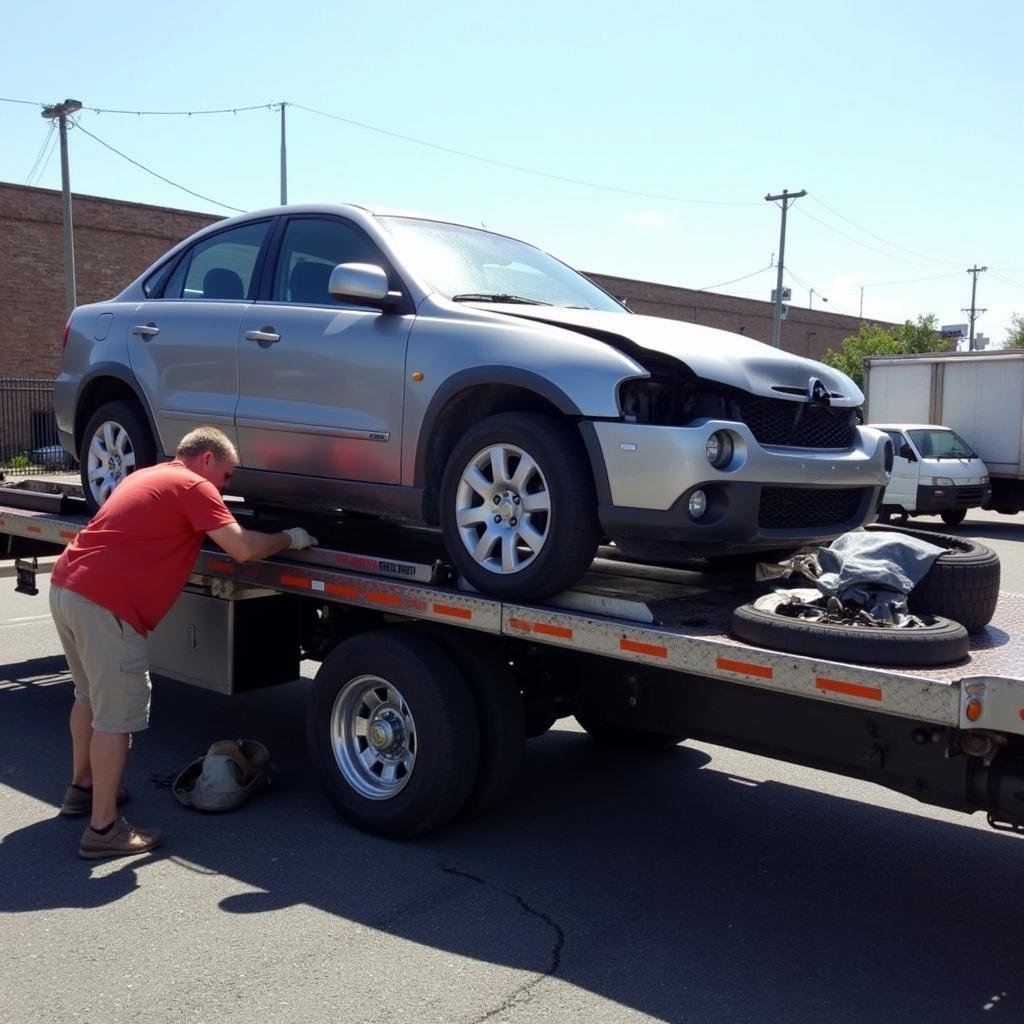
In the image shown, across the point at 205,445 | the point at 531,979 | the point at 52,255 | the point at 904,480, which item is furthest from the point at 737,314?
the point at 531,979

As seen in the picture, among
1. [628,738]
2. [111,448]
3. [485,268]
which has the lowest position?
[628,738]

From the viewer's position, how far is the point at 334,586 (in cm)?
523

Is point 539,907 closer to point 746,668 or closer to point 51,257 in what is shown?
point 746,668

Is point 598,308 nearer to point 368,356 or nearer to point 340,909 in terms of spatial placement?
point 368,356

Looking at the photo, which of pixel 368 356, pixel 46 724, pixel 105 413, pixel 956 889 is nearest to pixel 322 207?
pixel 368 356

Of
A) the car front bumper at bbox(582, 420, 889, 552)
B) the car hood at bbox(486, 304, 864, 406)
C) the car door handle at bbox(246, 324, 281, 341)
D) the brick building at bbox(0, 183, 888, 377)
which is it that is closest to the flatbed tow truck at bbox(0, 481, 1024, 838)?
the car front bumper at bbox(582, 420, 889, 552)

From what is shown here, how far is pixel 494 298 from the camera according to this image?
5.35 metres

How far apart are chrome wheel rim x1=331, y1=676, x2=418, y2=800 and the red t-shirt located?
2.96 feet

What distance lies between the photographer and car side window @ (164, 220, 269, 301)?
241 inches

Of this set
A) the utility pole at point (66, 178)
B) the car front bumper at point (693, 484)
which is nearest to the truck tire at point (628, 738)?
the car front bumper at point (693, 484)

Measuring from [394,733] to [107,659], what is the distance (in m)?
1.22

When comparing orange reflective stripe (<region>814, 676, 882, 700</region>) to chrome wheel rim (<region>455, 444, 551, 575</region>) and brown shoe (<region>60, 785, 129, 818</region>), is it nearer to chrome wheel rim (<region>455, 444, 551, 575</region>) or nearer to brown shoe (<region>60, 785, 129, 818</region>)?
chrome wheel rim (<region>455, 444, 551, 575</region>)

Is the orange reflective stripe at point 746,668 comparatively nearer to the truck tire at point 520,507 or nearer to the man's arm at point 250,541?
the truck tire at point 520,507

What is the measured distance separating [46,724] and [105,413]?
1.80m
